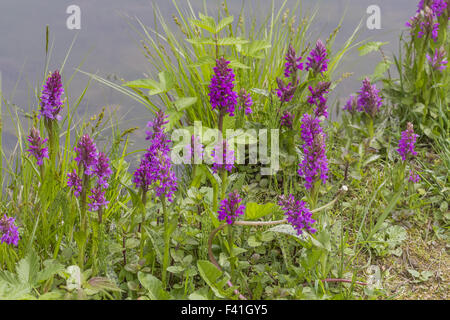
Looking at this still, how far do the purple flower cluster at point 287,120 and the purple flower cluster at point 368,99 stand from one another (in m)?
0.61

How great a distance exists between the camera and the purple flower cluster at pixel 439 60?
4.02 m

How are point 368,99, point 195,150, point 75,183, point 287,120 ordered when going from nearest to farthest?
→ point 75,183 → point 195,150 → point 287,120 → point 368,99

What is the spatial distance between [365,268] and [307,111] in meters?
1.22

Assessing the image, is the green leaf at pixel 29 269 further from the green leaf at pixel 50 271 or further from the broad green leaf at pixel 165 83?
the broad green leaf at pixel 165 83

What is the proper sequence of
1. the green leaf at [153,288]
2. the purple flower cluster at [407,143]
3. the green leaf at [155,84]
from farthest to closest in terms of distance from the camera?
the green leaf at [155,84], the purple flower cluster at [407,143], the green leaf at [153,288]

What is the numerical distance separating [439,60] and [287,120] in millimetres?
1362

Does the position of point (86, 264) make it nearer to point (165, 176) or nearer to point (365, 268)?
point (165, 176)

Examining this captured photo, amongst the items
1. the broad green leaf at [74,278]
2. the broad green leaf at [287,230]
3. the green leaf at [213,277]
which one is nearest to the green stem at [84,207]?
the broad green leaf at [74,278]

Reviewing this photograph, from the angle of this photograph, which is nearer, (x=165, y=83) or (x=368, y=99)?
(x=165, y=83)

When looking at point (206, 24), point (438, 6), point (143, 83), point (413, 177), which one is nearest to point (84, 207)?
point (143, 83)

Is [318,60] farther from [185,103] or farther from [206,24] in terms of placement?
[185,103]

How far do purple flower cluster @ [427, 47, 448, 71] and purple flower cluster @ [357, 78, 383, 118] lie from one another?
1.80ft

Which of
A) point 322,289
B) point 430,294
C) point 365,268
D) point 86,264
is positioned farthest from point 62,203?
point 430,294

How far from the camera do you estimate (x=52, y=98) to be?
2.58m
